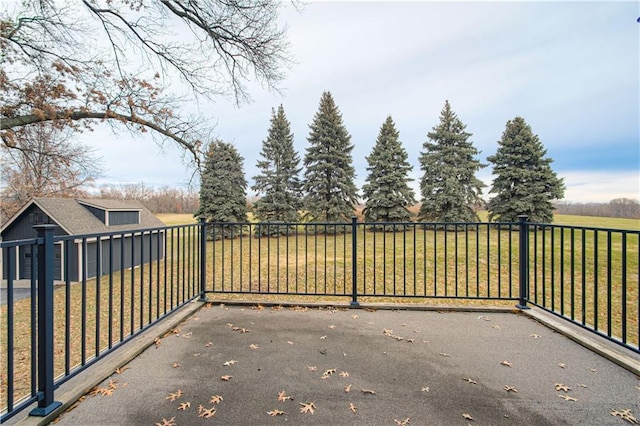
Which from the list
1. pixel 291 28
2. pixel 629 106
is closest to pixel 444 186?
pixel 629 106

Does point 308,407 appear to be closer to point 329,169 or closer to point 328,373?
point 328,373

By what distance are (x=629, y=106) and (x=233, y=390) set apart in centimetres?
802

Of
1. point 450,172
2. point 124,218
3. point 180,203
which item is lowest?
point 124,218

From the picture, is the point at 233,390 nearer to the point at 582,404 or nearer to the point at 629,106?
the point at 582,404

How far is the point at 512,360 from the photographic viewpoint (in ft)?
7.22

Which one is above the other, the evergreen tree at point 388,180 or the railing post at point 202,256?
the evergreen tree at point 388,180

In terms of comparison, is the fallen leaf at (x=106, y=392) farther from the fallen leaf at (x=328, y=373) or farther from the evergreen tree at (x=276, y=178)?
the evergreen tree at (x=276, y=178)

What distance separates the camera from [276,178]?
1795cm

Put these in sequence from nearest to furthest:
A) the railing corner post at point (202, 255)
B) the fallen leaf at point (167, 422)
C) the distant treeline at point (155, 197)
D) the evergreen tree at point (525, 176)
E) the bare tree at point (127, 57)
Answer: the fallen leaf at point (167, 422) < the railing corner post at point (202, 255) < the bare tree at point (127, 57) < the evergreen tree at point (525, 176) < the distant treeline at point (155, 197)

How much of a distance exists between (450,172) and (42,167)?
1814 cm

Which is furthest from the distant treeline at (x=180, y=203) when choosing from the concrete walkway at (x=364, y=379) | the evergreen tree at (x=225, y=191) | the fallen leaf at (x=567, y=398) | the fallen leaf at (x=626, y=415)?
the fallen leaf at (x=626, y=415)

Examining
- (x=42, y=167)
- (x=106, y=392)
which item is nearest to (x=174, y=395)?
(x=106, y=392)

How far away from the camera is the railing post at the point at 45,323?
1.59 metres

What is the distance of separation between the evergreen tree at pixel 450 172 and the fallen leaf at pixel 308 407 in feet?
55.1
